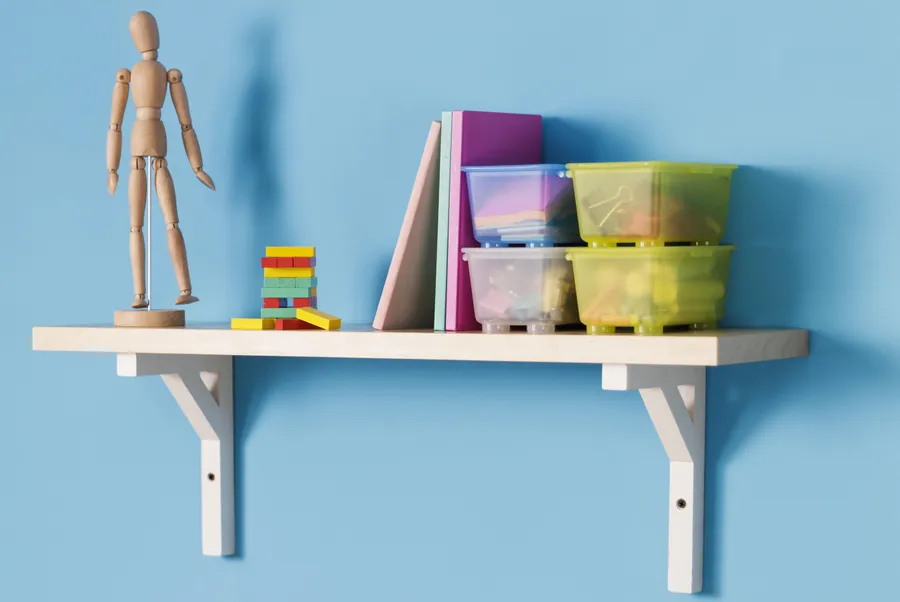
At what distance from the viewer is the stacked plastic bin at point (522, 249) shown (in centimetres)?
117

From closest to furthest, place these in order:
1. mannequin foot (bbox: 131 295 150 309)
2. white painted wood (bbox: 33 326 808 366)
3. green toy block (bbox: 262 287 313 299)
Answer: white painted wood (bbox: 33 326 808 366)
green toy block (bbox: 262 287 313 299)
mannequin foot (bbox: 131 295 150 309)

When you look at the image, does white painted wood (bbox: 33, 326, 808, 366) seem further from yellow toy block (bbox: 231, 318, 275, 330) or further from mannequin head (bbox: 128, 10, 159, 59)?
mannequin head (bbox: 128, 10, 159, 59)

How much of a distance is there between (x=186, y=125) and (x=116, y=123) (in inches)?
2.6

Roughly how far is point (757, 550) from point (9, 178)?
94 centimetres

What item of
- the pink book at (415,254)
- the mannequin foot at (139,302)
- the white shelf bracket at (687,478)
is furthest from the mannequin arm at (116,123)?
the white shelf bracket at (687,478)

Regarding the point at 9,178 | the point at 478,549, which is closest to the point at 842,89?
the point at 478,549

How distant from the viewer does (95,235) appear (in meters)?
1.56

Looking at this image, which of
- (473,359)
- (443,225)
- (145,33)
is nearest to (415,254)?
(443,225)

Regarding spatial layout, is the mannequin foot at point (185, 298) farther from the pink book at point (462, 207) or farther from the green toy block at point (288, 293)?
the pink book at point (462, 207)

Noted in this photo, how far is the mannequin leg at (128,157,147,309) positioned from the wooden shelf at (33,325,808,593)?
0.23ft

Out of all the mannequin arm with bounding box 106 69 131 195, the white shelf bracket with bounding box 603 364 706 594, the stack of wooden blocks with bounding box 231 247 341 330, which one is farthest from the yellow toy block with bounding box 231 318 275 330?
the white shelf bracket with bounding box 603 364 706 594

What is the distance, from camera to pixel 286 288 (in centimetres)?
127

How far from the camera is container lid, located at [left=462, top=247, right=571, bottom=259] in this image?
116cm

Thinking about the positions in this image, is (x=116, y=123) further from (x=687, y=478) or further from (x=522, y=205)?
(x=687, y=478)
